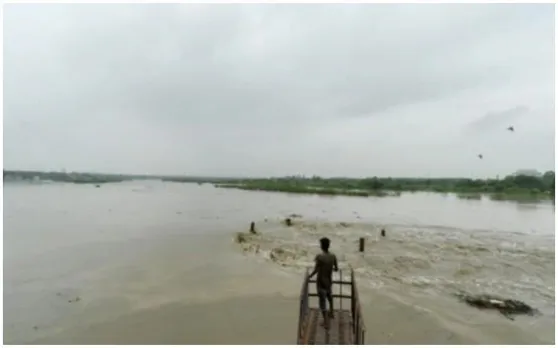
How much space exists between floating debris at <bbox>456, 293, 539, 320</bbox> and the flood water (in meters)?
0.36

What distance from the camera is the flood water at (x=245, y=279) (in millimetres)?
9766

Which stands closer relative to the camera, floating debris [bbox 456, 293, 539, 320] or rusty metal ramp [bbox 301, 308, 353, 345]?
rusty metal ramp [bbox 301, 308, 353, 345]

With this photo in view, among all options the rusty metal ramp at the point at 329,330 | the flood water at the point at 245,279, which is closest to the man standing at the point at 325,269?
the rusty metal ramp at the point at 329,330

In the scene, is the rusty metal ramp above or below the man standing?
A: below

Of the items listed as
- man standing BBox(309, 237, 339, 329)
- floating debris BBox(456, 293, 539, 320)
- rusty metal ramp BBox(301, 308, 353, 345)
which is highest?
man standing BBox(309, 237, 339, 329)

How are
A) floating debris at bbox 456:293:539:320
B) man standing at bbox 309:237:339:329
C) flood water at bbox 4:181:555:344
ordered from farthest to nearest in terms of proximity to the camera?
floating debris at bbox 456:293:539:320
flood water at bbox 4:181:555:344
man standing at bbox 309:237:339:329

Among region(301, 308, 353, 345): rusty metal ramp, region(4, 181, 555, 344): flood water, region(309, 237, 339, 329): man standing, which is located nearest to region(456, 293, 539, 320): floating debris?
region(4, 181, 555, 344): flood water

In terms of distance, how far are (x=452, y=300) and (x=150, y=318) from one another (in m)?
7.92

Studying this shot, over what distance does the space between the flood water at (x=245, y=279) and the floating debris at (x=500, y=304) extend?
1.19ft

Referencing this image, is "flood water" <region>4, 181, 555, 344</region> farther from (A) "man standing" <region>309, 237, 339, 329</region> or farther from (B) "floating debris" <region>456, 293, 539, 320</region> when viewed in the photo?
(A) "man standing" <region>309, 237, 339, 329</region>

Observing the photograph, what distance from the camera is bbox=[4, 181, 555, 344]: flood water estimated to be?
9.77 m

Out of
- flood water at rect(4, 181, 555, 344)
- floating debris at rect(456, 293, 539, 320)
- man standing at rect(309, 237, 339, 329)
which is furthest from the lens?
floating debris at rect(456, 293, 539, 320)

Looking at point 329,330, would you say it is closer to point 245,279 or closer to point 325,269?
point 325,269

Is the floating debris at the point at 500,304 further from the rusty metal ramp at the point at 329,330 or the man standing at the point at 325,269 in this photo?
the man standing at the point at 325,269
